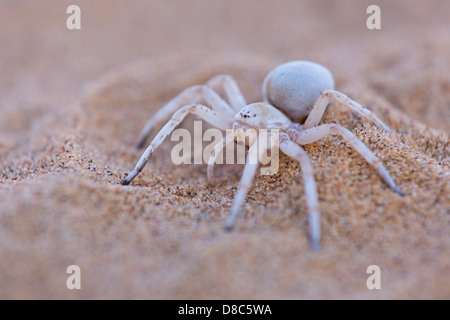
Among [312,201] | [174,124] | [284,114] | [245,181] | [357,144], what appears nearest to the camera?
[312,201]

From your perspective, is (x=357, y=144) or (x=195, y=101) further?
(x=195, y=101)

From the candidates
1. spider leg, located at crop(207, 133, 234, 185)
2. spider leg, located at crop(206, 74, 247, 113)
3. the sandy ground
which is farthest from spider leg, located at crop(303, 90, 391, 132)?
spider leg, located at crop(206, 74, 247, 113)

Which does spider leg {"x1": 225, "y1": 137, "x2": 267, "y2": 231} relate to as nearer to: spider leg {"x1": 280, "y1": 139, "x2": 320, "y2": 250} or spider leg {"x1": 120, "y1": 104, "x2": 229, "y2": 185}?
spider leg {"x1": 280, "y1": 139, "x2": 320, "y2": 250}

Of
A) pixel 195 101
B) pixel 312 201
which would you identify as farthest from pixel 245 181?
pixel 195 101

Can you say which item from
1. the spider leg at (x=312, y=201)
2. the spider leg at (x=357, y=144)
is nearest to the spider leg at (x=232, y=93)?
the spider leg at (x=357, y=144)

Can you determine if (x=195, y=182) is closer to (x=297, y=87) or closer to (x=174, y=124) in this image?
(x=174, y=124)

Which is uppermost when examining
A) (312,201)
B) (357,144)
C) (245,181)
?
(357,144)

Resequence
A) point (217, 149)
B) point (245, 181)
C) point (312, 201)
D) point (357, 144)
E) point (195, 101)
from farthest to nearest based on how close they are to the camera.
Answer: point (195, 101), point (217, 149), point (357, 144), point (245, 181), point (312, 201)
